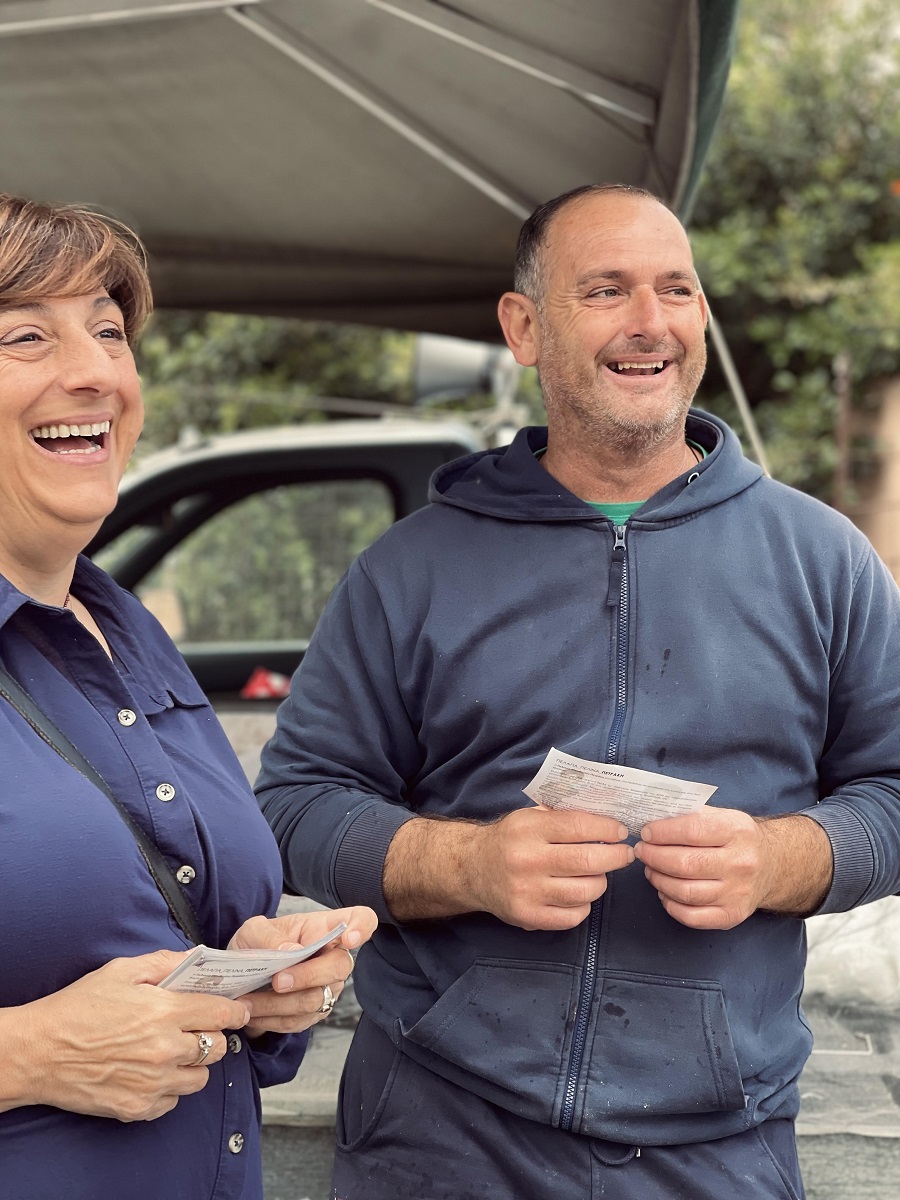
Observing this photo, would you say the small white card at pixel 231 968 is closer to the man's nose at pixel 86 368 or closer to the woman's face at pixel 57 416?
the woman's face at pixel 57 416

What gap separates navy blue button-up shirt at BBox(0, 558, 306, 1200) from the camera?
138cm

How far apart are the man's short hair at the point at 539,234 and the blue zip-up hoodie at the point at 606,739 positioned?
0.34m

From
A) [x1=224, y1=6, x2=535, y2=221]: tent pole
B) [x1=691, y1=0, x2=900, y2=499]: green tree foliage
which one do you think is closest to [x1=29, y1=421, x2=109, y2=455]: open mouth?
[x1=224, y1=6, x2=535, y2=221]: tent pole

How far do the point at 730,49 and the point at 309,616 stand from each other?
3445 millimetres

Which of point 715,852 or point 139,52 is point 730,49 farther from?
point 715,852

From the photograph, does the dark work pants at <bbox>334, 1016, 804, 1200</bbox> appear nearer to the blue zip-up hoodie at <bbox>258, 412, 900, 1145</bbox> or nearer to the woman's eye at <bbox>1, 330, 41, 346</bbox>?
the blue zip-up hoodie at <bbox>258, 412, 900, 1145</bbox>

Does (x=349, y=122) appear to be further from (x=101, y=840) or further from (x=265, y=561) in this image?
(x=101, y=840)

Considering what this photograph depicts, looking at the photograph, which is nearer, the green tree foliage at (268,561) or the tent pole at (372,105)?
the tent pole at (372,105)

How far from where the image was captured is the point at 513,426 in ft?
18.4

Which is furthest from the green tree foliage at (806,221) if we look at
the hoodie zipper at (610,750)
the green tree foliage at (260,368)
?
the hoodie zipper at (610,750)

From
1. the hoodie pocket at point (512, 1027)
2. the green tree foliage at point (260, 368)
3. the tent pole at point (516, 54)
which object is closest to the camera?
the hoodie pocket at point (512, 1027)

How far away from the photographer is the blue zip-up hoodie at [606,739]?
1.81m

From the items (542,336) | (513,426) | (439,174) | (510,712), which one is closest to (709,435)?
(542,336)

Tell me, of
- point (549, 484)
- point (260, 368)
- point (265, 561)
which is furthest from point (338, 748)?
point (260, 368)
